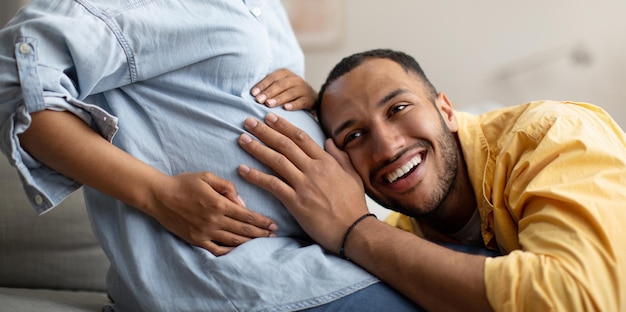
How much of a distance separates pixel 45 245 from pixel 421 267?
0.95m

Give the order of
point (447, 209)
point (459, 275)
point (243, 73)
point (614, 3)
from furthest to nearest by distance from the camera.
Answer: point (614, 3) < point (447, 209) < point (243, 73) < point (459, 275)

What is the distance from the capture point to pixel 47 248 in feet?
5.02

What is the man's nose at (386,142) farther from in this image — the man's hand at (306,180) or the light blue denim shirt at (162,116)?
the light blue denim shirt at (162,116)

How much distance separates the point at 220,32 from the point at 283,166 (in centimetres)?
25

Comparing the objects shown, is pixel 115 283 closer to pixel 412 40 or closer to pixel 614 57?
pixel 412 40

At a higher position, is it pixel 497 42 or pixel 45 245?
pixel 497 42

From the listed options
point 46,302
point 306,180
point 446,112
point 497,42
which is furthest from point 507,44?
point 46,302

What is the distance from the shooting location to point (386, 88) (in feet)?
4.11

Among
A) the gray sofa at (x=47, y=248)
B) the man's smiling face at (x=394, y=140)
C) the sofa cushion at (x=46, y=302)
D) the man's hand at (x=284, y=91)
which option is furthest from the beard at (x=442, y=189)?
the gray sofa at (x=47, y=248)

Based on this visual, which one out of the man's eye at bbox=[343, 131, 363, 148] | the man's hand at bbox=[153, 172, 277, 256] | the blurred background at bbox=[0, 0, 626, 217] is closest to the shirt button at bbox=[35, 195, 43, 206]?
the man's hand at bbox=[153, 172, 277, 256]

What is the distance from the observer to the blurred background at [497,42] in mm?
3012

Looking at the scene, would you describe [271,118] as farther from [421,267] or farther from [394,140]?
[421,267]

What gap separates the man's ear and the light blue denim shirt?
1.09 ft

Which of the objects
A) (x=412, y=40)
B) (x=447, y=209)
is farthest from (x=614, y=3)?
(x=447, y=209)
